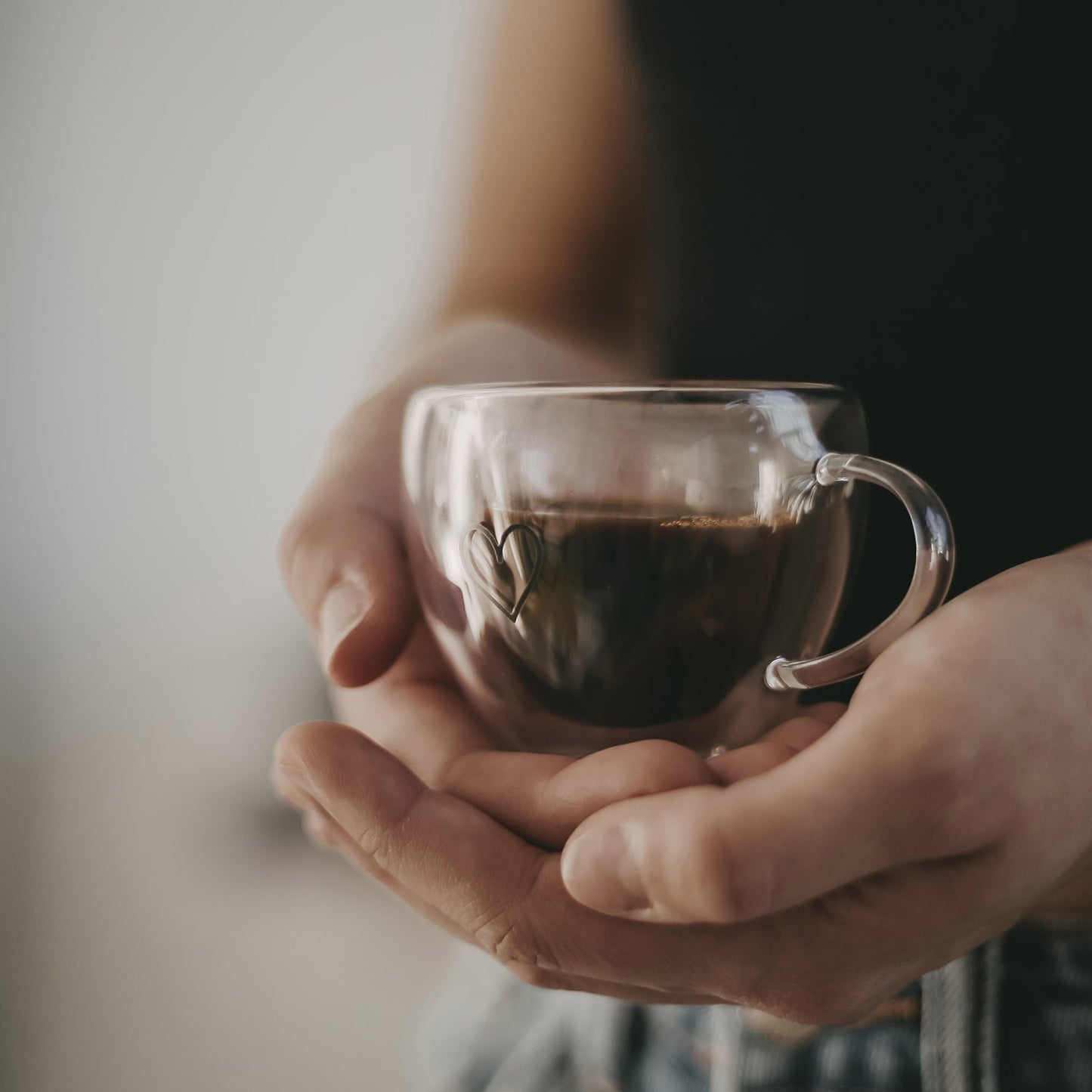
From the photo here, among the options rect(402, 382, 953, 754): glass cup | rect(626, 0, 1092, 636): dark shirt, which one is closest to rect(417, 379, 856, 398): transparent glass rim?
rect(402, 382, 953, 754): glass cup

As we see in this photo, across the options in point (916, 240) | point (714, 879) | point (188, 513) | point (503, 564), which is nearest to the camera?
point (714, 879)

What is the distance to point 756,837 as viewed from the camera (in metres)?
0.27

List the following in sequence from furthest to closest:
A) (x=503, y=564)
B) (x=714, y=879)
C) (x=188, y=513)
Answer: (x=188, y=513) → (x=503, y=564) → (x=714, y=879)

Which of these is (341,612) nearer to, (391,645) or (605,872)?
(391,645)

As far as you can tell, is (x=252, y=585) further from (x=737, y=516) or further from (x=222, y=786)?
(x=737, y=516)

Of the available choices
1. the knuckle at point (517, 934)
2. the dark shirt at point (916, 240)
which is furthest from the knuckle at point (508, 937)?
the dark shirt at point (916, 240)

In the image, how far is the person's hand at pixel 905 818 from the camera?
0.27 m

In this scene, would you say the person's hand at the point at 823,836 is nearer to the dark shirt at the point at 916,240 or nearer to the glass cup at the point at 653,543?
the glass cup at the point at 653,543

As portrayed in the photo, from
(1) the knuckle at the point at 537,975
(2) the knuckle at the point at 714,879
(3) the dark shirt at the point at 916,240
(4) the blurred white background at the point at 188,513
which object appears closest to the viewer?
(2) the knuckle at the point at 714,879

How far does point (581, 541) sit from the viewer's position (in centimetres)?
35

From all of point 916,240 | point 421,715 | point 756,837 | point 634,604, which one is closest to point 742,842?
point 756,837

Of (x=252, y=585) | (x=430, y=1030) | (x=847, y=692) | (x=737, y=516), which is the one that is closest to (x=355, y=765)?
(x=737, y=516)

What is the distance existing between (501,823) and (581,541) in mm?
108

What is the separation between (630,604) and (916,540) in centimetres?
11
